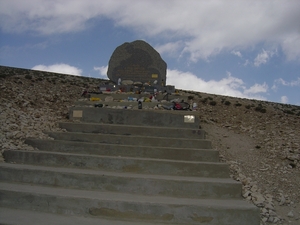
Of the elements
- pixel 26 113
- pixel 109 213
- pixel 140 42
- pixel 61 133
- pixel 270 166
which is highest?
pixel 140 42

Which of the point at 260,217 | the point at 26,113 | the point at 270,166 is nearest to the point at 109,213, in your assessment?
the point at 260,217

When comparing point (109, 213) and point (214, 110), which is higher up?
point (214, 110)

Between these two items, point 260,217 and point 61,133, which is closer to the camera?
point 260,217

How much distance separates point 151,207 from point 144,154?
205 centimetres

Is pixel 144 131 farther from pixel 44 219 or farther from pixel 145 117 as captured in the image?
pixel 44 219

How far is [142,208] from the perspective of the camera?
175 inches

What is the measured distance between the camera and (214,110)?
38.4 ft

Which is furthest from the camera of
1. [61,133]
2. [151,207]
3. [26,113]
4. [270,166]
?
[26,113]

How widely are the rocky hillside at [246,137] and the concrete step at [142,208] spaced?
2.07 ft

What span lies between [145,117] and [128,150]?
213 cm

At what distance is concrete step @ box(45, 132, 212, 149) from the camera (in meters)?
6.95

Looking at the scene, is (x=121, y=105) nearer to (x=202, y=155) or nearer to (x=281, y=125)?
(x=202, y=155)

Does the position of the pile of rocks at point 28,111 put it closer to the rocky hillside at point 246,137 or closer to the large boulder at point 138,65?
the rocky hillside at point 246,137

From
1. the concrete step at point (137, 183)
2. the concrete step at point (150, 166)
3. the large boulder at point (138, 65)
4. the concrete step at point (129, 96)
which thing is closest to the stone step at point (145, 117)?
the concrete step at point (150, 166)
